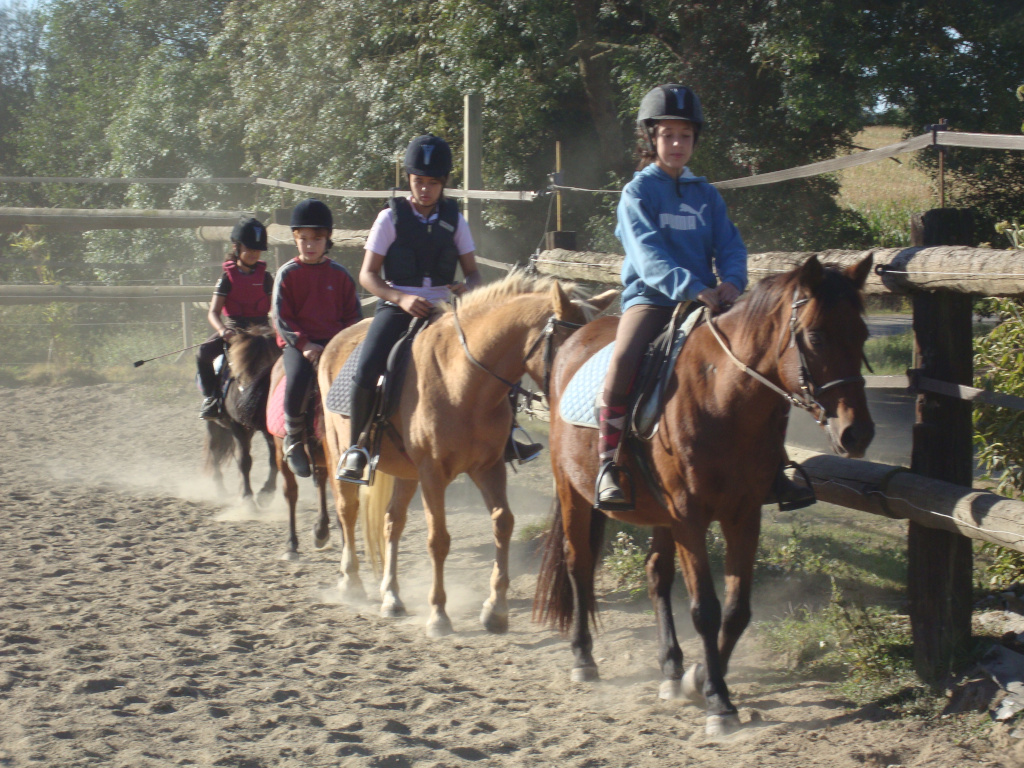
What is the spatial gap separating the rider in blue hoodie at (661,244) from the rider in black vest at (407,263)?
1.67 metres

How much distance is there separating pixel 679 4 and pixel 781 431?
33.1ft

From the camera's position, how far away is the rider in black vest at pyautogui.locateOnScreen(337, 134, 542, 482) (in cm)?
533

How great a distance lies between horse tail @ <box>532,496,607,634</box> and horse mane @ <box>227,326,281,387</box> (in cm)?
378

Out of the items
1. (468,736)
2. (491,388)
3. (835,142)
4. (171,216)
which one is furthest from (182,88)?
(468,736)

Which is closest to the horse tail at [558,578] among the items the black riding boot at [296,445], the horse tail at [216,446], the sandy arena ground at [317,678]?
the sandy arena ground at [317,678]

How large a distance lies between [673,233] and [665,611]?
1735 millimetres

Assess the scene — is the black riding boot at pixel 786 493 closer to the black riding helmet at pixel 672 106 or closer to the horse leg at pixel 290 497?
the black riding helmet at pixel 672 106

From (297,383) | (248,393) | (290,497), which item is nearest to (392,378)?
(297,383)

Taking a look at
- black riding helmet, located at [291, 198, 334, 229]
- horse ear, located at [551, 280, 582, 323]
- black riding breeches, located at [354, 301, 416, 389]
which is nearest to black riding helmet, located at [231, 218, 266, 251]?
black riding helmet, located at [291, 198, 334, 229]

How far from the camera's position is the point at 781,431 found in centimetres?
366

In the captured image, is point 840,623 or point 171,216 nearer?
point 840,623

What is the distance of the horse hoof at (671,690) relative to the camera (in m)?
4.11

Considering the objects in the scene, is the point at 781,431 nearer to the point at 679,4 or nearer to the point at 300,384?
the point at 300,384

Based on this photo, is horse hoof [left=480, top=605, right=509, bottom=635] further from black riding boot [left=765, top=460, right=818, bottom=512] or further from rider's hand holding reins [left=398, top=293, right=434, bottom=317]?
black riding boot [left=765, top=460, right=818, bottom=512]
